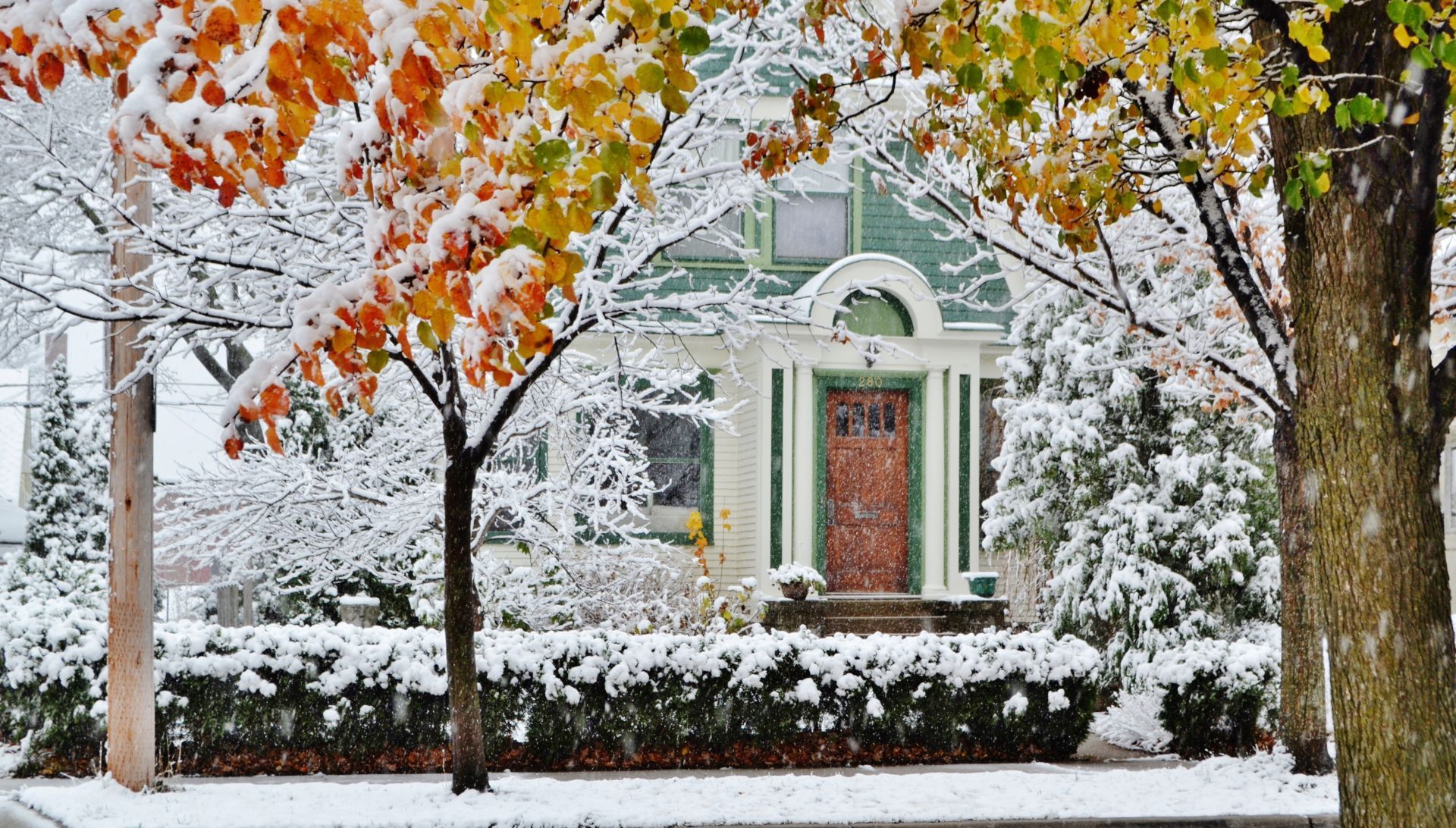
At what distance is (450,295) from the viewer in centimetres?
365

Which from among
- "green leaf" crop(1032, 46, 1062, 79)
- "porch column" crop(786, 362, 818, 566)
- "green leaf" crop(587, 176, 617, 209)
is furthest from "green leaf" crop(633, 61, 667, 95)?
"porch column" crop(786, 362, 818, 566)

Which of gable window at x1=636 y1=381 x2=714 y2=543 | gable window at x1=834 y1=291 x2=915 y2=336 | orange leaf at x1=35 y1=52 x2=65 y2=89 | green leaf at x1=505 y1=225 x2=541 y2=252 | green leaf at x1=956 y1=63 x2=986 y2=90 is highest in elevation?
gable window at x1=834 y1=291 x2=915 y2=336

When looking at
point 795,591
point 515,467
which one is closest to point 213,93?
point 795,591

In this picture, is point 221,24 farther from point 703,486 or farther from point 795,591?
point 703,486

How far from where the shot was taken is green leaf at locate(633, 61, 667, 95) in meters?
3.56

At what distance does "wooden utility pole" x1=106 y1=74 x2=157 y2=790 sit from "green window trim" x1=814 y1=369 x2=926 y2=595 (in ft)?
31.3

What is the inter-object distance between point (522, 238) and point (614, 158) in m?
0.34

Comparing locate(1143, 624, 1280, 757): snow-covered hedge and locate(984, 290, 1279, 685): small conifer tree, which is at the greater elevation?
locate(984, 290, 1279, 685): small conifer tree

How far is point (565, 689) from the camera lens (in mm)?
10047

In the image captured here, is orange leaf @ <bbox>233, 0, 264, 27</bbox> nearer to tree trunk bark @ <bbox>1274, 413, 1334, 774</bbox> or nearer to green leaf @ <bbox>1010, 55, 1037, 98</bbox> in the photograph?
green leaf @ <bbox>1010, 55, 1037, 98</bbox>

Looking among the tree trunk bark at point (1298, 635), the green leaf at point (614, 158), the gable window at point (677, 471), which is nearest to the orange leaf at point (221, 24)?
the green leaf at point (614, 158)

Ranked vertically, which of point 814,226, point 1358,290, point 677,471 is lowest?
point 677,471

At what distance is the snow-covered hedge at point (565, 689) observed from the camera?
9641 millimetres

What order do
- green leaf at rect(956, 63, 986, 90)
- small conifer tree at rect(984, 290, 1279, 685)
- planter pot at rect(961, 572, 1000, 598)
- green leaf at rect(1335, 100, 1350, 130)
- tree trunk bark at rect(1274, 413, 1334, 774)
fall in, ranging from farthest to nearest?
1. planter pot at rect(961, 572, 1000, 598)
2. small conifer tree at rect(984, 290, 1279, 685)
3. tree trunk bark at rect(1274, 413, 1334, 774)
4. green leaf at rect(956, 63, 986, 90)
5. green leaf at rect(1335, 100, 1350, 130)
